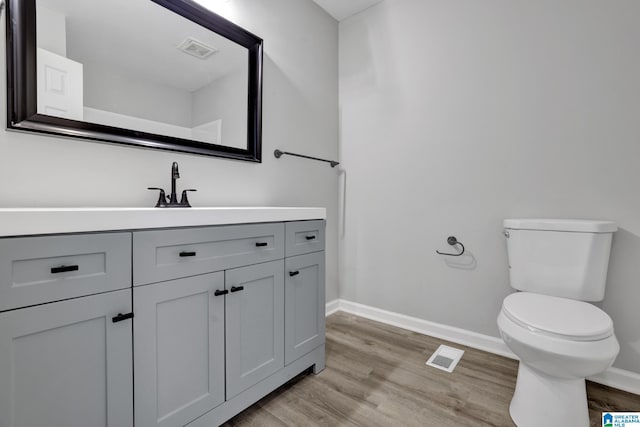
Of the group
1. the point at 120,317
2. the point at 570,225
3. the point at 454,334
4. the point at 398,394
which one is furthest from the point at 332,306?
the point at 120,317

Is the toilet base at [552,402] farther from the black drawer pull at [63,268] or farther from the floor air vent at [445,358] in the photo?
the black drawer pull at [63,268]

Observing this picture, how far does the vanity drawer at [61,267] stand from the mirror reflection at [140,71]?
0.63 meters

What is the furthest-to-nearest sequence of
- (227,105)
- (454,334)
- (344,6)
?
(344,6)
(454,334)
(227,105)

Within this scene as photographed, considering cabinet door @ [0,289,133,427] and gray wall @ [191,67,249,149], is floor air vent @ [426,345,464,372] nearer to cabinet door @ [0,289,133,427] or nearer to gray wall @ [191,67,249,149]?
cabinet door @ [0,289,133,427]

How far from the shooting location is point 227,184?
5.65 feet

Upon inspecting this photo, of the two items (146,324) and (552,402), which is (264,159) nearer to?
(146,324)

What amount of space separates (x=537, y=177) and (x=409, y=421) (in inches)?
57.1

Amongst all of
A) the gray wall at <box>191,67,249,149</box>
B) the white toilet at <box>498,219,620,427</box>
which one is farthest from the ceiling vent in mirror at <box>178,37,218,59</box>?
the white toilet at <box>498,219,620,427</box>

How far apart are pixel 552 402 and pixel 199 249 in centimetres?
151

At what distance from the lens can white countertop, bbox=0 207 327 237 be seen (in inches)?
29.0

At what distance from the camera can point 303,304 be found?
154 cm

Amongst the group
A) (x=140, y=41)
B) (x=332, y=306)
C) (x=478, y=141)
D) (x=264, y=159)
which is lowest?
(x=332, y=306)

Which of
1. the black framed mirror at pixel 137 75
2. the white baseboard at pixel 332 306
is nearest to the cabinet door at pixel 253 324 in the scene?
the black framed mirror at pixel 137 75

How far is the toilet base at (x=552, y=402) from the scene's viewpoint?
1.18 m
